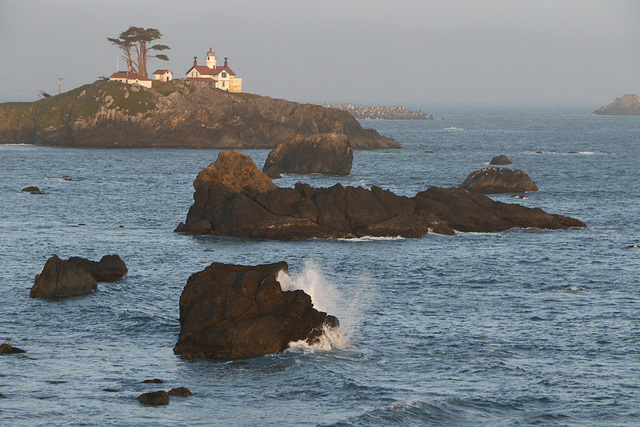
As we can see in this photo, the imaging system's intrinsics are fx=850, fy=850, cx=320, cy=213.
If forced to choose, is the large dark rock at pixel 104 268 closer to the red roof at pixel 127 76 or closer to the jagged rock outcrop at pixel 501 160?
the jagged rock outcrop at pixel 501 160

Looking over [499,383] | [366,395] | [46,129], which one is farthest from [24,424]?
[46,129]

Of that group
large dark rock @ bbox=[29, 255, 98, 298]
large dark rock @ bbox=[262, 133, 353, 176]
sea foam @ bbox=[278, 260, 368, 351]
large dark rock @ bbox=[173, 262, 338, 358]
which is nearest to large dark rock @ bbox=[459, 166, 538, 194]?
large dark rock @ bbox=[262, 133, 353, 176]

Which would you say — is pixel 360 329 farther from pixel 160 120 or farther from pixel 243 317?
pixel 160 120

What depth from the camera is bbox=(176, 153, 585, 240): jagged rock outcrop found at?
71188 mm

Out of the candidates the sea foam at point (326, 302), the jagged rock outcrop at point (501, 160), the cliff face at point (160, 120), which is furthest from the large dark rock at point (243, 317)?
the cliff face at point (160, 120)

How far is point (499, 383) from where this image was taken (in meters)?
36.7

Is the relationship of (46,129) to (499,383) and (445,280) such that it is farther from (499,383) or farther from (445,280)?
(499,383)

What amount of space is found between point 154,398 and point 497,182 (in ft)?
233

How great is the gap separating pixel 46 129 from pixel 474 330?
145768 millimetres

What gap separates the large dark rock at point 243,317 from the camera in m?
39.5

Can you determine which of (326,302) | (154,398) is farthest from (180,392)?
(326,302)

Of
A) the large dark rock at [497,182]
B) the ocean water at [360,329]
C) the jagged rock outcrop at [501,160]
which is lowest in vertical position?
the ocean water at [360,329]

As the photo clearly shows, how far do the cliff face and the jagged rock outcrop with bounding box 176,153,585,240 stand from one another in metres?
93.0

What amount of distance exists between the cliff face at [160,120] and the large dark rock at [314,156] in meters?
42.7
